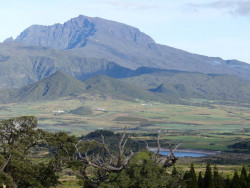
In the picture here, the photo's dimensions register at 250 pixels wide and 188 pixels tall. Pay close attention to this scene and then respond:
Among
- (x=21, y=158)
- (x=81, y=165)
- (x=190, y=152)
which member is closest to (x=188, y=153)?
(x=190, y=152)

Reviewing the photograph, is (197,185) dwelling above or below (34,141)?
below

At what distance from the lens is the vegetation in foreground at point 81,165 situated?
4072 centimetres

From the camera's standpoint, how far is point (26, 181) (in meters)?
48.3

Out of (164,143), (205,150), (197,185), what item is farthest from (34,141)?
(164,143)

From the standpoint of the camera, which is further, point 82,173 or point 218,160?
point 218,160

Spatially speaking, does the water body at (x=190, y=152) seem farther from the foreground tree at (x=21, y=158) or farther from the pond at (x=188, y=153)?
the foreground tree at (x=21, y=158)

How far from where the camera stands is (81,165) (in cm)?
4425

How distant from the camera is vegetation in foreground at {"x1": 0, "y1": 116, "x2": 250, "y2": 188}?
1603 inches

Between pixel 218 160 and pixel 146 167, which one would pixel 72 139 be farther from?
pixel 218 160

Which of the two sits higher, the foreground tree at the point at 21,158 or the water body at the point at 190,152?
the foreground tree at the point at 21,158

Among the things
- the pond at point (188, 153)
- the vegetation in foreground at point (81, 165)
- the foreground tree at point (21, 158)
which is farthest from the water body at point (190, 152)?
the foreground tree at point (21, 158)

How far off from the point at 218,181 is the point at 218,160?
9191 cm

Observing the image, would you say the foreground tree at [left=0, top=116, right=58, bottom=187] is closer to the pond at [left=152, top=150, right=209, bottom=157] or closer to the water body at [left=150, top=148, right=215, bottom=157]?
the water body at [left=150, top=148, right=215, bottom=157]

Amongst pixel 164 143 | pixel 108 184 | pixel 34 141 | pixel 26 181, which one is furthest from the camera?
pixel 164 143
